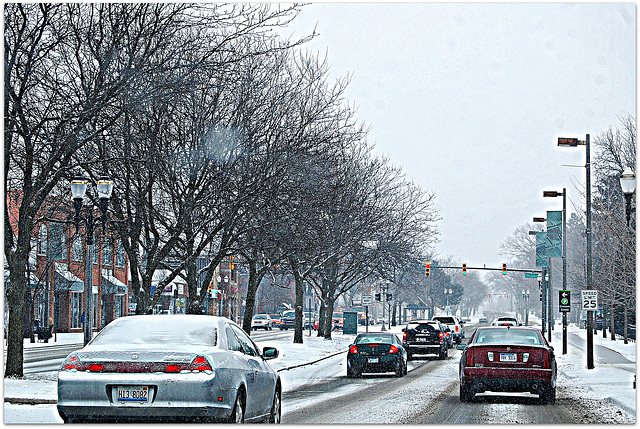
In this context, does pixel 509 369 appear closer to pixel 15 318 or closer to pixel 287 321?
pixel 15 318

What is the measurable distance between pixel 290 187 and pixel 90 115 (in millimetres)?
9173

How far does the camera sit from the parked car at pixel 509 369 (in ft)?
56.4

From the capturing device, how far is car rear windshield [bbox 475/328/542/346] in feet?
58.1

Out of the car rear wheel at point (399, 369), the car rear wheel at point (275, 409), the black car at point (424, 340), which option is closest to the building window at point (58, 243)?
the car rear wheel at point (399, 369)

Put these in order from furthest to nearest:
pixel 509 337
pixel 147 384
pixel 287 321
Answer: pixel 287 321
pixel 509 337
pixel 147 384

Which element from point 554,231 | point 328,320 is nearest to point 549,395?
point 554,231

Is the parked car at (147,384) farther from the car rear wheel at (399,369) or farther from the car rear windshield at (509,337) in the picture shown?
the car rear wheel at (399,369)

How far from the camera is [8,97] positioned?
17.4 metres

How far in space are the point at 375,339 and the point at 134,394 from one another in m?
17.4

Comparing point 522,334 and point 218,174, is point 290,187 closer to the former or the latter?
point 218,174

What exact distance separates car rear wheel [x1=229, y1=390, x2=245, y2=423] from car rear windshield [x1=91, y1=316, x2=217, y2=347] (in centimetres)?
70

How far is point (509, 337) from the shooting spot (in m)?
18.0

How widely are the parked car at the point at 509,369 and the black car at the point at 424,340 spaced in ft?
62.3

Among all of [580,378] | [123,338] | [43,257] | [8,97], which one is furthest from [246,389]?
[43,257]
